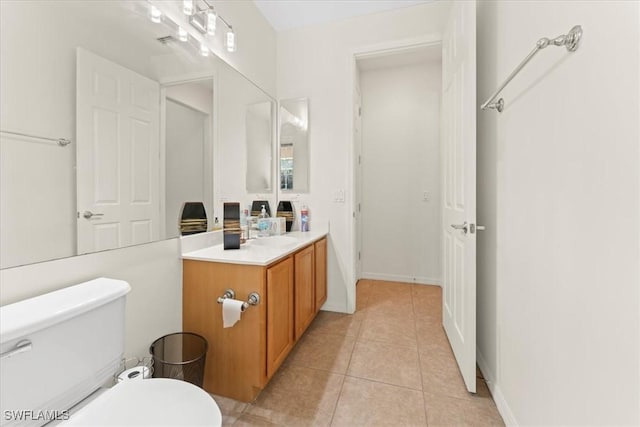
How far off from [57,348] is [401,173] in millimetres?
3319

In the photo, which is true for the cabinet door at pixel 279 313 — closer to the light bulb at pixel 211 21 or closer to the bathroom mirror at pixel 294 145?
the bathroom mirror at pixel 294 145

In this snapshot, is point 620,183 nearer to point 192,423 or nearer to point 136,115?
point 192,423

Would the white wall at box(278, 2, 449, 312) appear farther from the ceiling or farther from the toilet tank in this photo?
the toilet tank

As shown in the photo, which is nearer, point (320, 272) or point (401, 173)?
point (320, 272)

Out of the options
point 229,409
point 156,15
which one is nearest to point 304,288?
point 229,409

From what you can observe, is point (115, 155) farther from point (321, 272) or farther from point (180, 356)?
point (321, 272)

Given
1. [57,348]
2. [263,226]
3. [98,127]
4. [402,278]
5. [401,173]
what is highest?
[401,173]

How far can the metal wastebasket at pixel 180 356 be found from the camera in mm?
1256

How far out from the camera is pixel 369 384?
60.8 inches

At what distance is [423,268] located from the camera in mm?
3359

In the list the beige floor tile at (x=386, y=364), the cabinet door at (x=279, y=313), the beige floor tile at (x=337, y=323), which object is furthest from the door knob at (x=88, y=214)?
the beige floor tile at (x=337, y=323)

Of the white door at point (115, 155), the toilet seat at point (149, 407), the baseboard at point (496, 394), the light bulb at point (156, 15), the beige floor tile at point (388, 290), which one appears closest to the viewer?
the toilet seat at point (149, 407)

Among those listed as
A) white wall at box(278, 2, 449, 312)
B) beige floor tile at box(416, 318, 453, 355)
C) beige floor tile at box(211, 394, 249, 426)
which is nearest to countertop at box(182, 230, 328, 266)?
white wall at box(278, 2, 449, 312)

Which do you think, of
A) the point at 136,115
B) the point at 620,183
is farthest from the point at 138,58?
the point at 620,183
